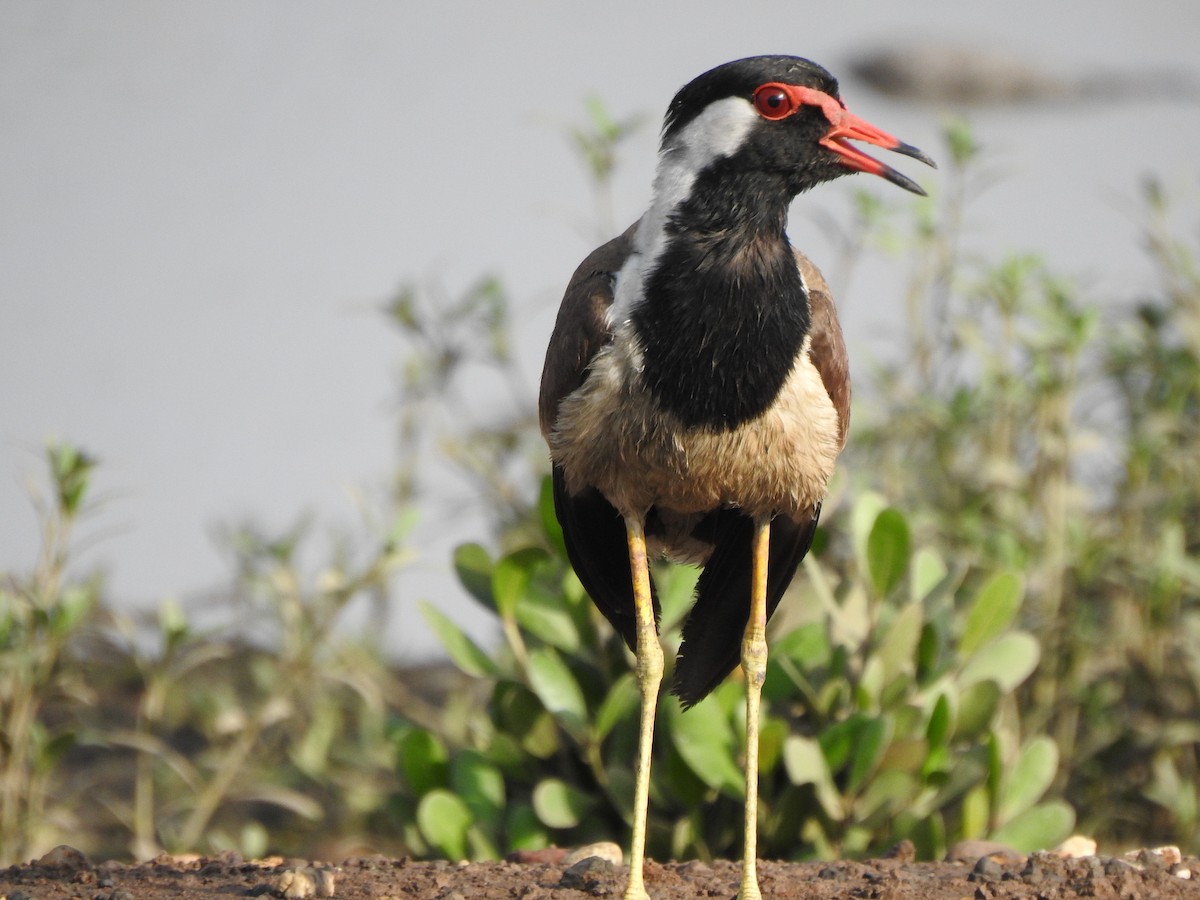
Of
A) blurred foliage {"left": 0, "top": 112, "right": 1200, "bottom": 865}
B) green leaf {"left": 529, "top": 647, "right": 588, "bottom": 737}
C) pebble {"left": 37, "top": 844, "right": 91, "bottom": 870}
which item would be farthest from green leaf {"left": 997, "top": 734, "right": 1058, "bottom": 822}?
pebble {"left": 37, "top": 844, "right": 91, "bottom": 870}

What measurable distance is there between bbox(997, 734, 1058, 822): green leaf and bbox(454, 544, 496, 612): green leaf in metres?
1.55

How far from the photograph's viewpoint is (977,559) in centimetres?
502

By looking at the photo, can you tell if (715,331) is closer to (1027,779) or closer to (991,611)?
(991,611)

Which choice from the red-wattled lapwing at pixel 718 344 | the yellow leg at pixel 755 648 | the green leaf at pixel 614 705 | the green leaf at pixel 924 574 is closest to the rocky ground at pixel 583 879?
the red-wattled lapwing at pixel 718 344

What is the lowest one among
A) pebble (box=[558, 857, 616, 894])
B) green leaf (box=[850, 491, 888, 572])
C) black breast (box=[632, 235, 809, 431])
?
pebble (box=[558, 857, 616, 894])

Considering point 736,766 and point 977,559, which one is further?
point 977,559

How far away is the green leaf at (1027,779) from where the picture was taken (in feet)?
12.7

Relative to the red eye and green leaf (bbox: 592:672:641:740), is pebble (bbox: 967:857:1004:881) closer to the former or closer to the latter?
green leaf (bbox: 592:672:641:740)

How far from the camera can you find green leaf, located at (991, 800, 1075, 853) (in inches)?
150

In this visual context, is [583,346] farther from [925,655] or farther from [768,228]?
[925,655]

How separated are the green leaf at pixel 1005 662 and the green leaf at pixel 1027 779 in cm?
19

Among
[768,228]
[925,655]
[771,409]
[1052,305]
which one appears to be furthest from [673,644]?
[1052,305]

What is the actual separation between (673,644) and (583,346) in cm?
106

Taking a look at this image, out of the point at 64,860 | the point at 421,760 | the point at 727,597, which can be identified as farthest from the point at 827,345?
the point at 64,860
